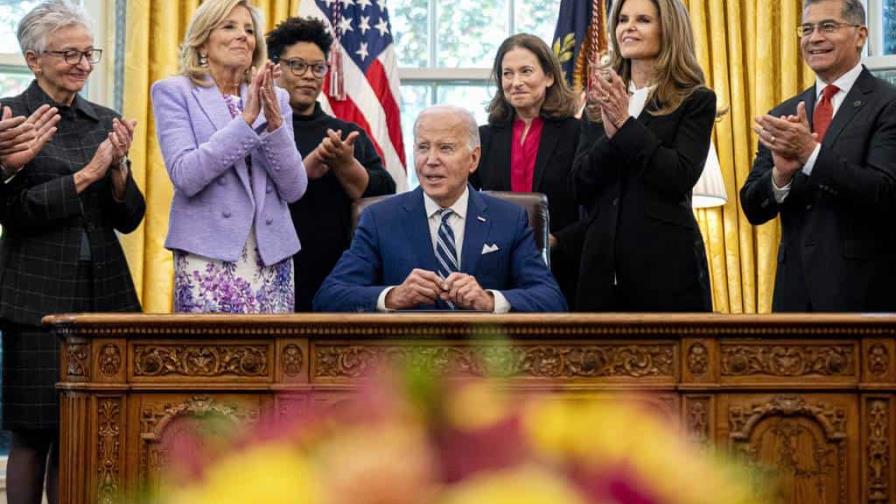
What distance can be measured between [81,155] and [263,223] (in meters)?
0.60

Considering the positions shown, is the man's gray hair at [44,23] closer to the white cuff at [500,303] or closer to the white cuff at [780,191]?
the white cuff at [500,303]

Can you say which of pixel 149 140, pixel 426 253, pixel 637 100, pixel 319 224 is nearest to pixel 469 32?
pixel 149 140

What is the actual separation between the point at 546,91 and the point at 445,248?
899mm

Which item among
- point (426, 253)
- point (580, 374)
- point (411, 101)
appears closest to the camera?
point (580, 374)

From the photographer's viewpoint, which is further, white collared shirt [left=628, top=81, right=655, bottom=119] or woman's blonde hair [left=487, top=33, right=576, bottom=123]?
woman's blonde hair [left=487, top=33, right=576, bottom=123]

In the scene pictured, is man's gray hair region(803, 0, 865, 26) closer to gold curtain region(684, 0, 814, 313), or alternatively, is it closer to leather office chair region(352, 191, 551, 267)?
leather office chair region(352, 191, 551, 267)

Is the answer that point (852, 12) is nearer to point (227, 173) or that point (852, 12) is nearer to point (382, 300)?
point (382, 300)

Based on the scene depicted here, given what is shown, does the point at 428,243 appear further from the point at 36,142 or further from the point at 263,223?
the point at 36,142

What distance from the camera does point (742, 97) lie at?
5551 mm

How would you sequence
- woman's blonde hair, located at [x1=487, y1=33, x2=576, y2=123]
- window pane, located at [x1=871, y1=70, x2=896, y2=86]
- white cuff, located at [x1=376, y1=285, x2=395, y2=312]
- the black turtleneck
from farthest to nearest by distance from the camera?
window pane, located at [x1=871, y1=70, x2=896, y2=86], woman's blonde hair, located at [x1=487, y1=33, x2=576, y2=123], the black turtleneck, white cuff, located at [x1=376, y1=285, x2=395, y2=312]

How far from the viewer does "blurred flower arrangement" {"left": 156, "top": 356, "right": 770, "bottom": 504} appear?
0.43 metres

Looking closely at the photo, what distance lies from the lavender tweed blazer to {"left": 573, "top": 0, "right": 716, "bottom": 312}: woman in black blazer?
2.70ft

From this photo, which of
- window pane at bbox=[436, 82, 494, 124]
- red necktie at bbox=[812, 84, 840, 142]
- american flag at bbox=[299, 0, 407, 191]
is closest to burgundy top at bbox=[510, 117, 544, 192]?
red necktie at bbox=[812, 84, 840, 142]

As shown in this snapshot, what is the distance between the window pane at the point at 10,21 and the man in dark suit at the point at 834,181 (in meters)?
3.19
